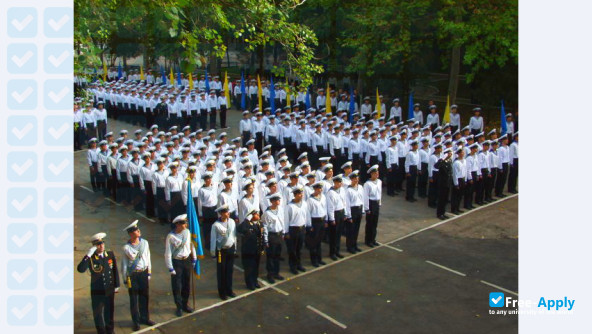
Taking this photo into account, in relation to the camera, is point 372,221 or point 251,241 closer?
point 251,241

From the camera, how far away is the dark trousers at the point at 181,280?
793 centimetres

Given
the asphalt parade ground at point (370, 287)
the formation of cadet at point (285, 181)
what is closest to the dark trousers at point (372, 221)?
the formation of cadet at point (285, 181)

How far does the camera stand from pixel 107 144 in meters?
13.2

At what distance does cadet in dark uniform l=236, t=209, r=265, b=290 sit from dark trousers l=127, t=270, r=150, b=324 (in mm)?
1560

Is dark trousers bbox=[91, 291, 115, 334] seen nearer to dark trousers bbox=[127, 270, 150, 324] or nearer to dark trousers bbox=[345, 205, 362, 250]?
dark trousers bbox=[127, 270, 150, 324]

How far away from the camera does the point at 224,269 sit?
848cm

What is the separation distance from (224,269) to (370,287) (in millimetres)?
2132

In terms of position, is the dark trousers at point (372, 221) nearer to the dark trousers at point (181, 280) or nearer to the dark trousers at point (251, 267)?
the dark trousers at point (251, 267)

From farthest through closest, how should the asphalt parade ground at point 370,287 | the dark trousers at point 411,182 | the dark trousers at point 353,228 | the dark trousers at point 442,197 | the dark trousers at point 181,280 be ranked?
the dark trousers at point 411,182, the dark trousers at point 442,197, the dark trousers at point 353,228, the dark trousers at point 181,280, the asphalt parade ground at point 370,287

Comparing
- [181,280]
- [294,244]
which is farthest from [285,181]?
[181,280]

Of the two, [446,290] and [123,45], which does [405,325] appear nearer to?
[446,290]

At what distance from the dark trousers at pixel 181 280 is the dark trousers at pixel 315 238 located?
2211 millimetres

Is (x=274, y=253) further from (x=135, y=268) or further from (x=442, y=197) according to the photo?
(x=442, y=197)

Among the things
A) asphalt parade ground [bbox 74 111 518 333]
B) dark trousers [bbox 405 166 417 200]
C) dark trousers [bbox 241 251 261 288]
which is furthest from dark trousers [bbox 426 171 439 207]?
dark trousers [bbox 241 251 261 288]
